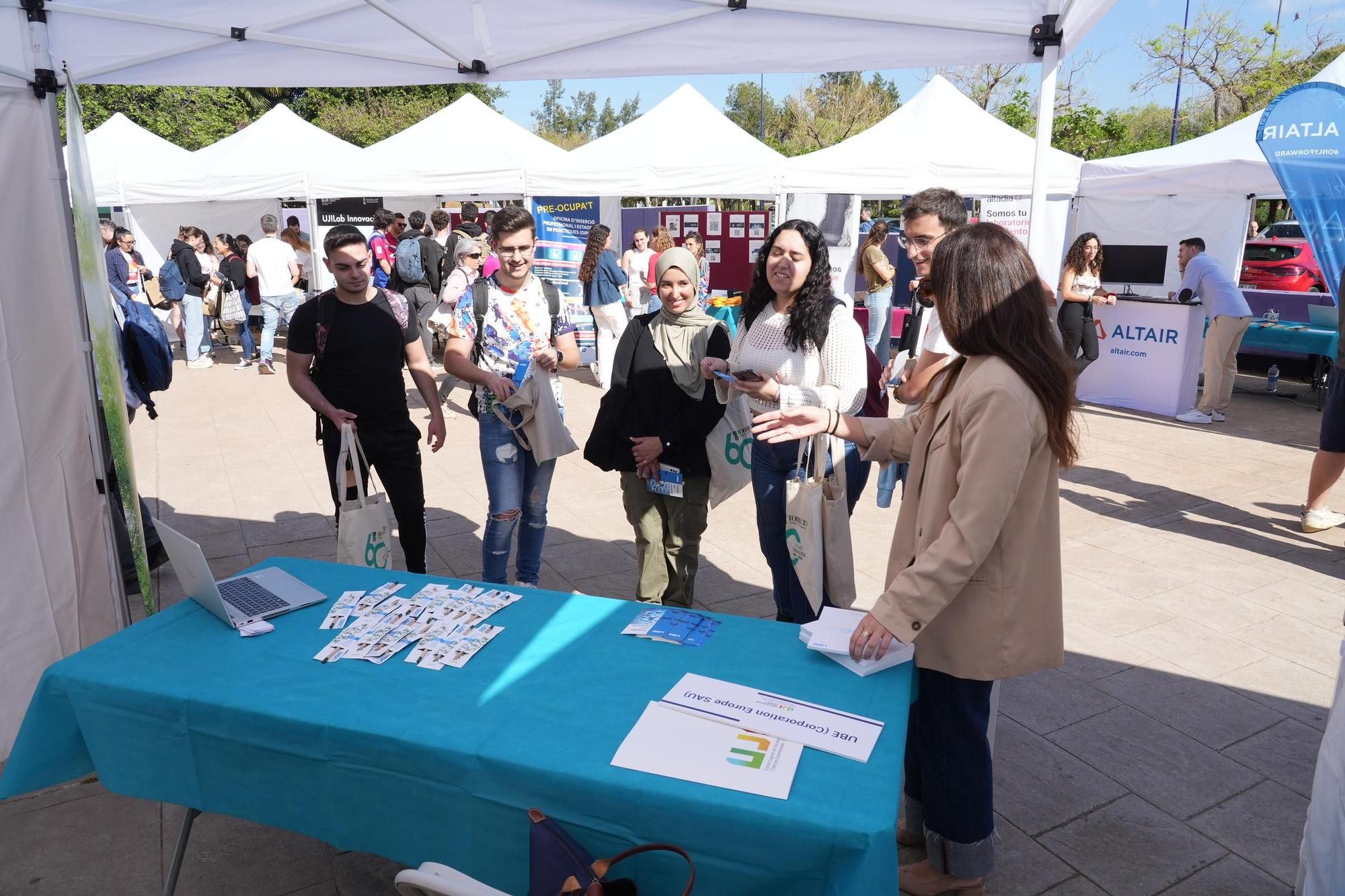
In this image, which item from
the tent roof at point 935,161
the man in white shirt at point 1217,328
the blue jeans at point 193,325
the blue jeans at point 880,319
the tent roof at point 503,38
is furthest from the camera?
the blue jeans at point 193,325

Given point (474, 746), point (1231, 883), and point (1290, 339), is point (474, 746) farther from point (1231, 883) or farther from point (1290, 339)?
point (1290, 339)

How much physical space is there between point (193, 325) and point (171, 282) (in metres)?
0.84

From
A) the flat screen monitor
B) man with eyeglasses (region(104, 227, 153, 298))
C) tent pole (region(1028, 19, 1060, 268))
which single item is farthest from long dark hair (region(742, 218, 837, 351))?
the flat screen monitor

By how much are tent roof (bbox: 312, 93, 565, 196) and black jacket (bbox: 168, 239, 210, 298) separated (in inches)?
69.4

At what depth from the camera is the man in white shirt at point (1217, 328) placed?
8227mm

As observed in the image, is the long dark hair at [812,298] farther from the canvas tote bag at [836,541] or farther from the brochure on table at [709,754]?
the brochure on table at [709,754]

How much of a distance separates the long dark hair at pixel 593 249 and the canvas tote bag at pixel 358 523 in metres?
6.04

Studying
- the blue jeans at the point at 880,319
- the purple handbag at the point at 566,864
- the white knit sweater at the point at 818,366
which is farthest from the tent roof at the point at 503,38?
the blue jeans at the point at 880,319

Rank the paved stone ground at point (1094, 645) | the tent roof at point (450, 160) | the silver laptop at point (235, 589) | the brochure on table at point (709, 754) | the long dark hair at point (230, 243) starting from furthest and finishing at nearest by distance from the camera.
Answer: the long dark hair at point (230, 243) → the tent roof at point (450, 160) → the paved stone ground at point (1094, 645) → the silver laptop at point (235, 589) → the brochure on table at point (709, 754)

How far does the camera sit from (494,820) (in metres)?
1.75

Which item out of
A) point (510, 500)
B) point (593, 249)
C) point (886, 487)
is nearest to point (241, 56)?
point (510, 500)

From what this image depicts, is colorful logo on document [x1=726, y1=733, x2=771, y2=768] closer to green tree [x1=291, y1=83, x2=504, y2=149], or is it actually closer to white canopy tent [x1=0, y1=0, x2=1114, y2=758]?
white canopy tent [x1=0, y1=0, x2=1114, y2=758]

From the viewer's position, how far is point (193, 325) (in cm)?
1178

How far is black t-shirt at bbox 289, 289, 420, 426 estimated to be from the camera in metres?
3.53
